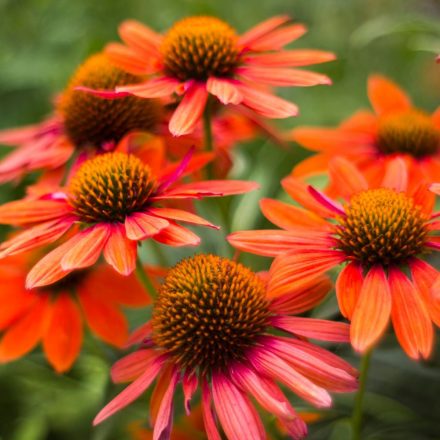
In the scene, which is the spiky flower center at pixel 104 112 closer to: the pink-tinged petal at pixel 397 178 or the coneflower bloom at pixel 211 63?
the coneflower bloom at pixel 211 63

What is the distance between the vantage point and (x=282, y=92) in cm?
243

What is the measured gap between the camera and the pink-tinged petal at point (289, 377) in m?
0.81

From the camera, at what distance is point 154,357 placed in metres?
1.00

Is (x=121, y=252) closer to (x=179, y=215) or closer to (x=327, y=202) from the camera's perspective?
(x=179, y=215)

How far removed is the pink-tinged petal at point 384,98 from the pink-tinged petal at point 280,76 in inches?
12.5

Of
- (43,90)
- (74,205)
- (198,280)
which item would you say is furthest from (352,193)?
(43,90)

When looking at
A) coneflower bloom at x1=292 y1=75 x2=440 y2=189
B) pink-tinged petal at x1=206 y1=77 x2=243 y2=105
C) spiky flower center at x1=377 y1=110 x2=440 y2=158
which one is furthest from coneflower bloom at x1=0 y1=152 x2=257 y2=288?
spiky flower center at x1=377 y1=110 x2=440 y2=158

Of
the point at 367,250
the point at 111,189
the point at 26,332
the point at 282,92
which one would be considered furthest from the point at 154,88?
the point at 282,92

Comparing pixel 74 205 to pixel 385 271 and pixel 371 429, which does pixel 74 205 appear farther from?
pixel 371 429

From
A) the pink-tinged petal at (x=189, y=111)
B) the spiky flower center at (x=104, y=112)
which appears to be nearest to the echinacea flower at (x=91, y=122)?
the spiky flower center at (x=104, y=112)

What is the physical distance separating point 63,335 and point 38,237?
34 centimetres

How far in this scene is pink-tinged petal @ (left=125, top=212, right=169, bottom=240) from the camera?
93cm

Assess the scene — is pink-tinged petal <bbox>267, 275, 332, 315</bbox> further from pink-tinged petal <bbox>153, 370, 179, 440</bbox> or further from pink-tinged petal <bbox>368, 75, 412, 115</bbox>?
pink-tinged petal <bbox>368, 75, 412, 115</bbox>

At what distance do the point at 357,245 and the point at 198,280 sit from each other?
0.21 metres
